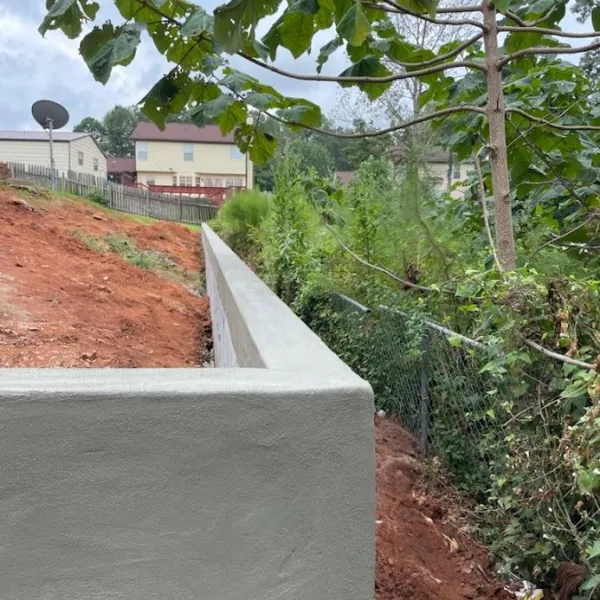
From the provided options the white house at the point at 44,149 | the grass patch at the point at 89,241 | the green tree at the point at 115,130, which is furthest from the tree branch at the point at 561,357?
the green tree at the point at 115,130

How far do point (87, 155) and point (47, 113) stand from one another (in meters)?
28.6

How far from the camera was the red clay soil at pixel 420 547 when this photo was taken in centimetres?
240

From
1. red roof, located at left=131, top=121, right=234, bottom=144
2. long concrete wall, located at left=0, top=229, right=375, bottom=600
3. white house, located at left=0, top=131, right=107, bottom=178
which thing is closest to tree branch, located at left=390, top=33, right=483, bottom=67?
long concrete wall, located at left=0, top=229, right=375, bottom=600

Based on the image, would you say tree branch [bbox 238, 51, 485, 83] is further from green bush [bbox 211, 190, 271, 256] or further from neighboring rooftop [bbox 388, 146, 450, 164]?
green bush [bbox 211, 190, 271, 256]

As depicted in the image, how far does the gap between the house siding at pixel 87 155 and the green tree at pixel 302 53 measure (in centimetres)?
4099

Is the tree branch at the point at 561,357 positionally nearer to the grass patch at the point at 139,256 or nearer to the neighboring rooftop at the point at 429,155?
the neighboring rooftop at the point at 429,155

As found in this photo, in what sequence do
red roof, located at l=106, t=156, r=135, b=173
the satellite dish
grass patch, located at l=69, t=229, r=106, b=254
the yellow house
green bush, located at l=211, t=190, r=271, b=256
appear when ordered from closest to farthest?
grass patch, located at l=69, t=229, r=106, b=254
green bush, located at l=211, t=190, r=271, b=256
the satellite dish
the yellow house
red roof, located at l=106, t=156, r=135, b=173

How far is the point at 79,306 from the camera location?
21.1 ft

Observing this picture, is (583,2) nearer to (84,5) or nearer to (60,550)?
(84,5)

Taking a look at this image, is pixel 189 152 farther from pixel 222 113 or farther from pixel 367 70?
pixel 222 113

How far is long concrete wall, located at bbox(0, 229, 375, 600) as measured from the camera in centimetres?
142

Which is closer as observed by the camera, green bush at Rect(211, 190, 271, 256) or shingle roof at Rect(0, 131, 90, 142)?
green bush at Rect(211, 190, 271, 256)

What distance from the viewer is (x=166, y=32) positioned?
2.66m

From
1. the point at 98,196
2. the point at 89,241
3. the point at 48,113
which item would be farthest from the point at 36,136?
the point at 89,241
